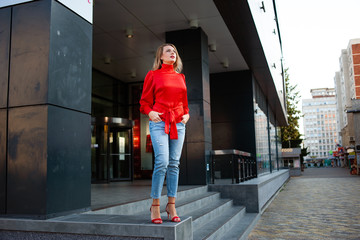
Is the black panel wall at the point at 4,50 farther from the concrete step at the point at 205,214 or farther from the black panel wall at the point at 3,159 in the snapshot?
the concrete step at the point at 205,214

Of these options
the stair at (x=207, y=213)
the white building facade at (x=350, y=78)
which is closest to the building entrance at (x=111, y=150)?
the stair at (x=207, y=213)

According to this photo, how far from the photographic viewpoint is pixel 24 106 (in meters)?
3.78

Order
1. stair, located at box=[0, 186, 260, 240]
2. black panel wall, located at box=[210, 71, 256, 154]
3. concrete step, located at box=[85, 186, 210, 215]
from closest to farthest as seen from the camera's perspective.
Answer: stair, located at box=[0, 186, 260, 240]
concrete step, located at box=[85, 186, 210, 215]
black panel wall, located at box=[210, 71, 256, 154]

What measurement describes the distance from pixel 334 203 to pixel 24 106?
9.51 meters

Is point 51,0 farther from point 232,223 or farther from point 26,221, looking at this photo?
point 232,223

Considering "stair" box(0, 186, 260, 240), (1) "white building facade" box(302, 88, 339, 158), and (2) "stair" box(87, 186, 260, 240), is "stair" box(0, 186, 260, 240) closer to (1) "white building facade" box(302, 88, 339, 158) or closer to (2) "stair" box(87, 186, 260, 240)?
(2) "stair" box(87, 186, 260, 240)

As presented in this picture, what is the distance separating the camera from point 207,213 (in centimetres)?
595

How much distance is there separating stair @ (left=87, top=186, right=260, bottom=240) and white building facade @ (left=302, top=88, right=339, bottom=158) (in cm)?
15799

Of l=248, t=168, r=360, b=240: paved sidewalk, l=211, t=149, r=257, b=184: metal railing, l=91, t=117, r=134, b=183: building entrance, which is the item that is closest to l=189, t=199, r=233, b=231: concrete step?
l=248, t=168, r=360, b=240: paved sidewalk

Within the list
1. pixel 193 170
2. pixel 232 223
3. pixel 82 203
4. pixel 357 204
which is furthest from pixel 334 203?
pixel 82 203

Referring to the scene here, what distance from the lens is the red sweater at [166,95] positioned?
3305mm

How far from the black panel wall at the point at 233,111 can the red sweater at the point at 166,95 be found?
35.2ft

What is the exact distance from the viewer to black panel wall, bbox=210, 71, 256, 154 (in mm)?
13875

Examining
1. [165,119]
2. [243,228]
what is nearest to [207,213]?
[243,228]
